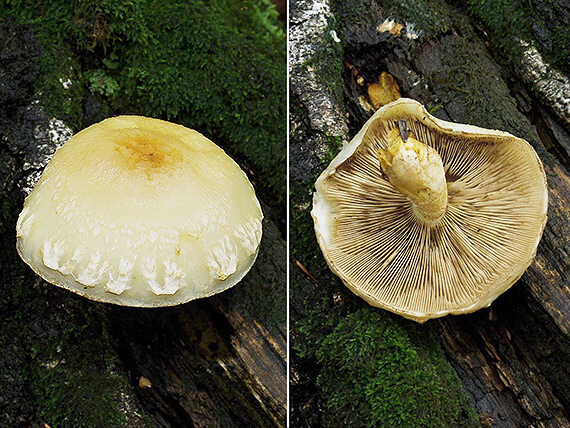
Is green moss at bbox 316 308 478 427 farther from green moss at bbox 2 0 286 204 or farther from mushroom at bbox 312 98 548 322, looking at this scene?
green moss at bbox 2 0 286 204

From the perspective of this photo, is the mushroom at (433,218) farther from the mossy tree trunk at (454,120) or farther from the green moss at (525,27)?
the green moss at (525,27)

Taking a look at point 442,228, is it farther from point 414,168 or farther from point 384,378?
point 384,378

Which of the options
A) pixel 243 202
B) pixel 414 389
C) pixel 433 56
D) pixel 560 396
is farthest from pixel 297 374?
pixel 433 56

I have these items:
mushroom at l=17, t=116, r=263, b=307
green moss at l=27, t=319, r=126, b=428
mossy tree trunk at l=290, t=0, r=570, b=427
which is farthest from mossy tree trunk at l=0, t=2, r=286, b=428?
mushroom at l=17, t=116, r=263, b=307

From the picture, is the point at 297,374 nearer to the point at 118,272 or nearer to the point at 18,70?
the point at 118,272

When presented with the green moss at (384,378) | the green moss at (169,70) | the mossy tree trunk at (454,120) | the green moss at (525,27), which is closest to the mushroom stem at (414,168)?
the mossy tree trunk at (454,120)

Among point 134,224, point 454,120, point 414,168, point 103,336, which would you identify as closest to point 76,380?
point 103,336
